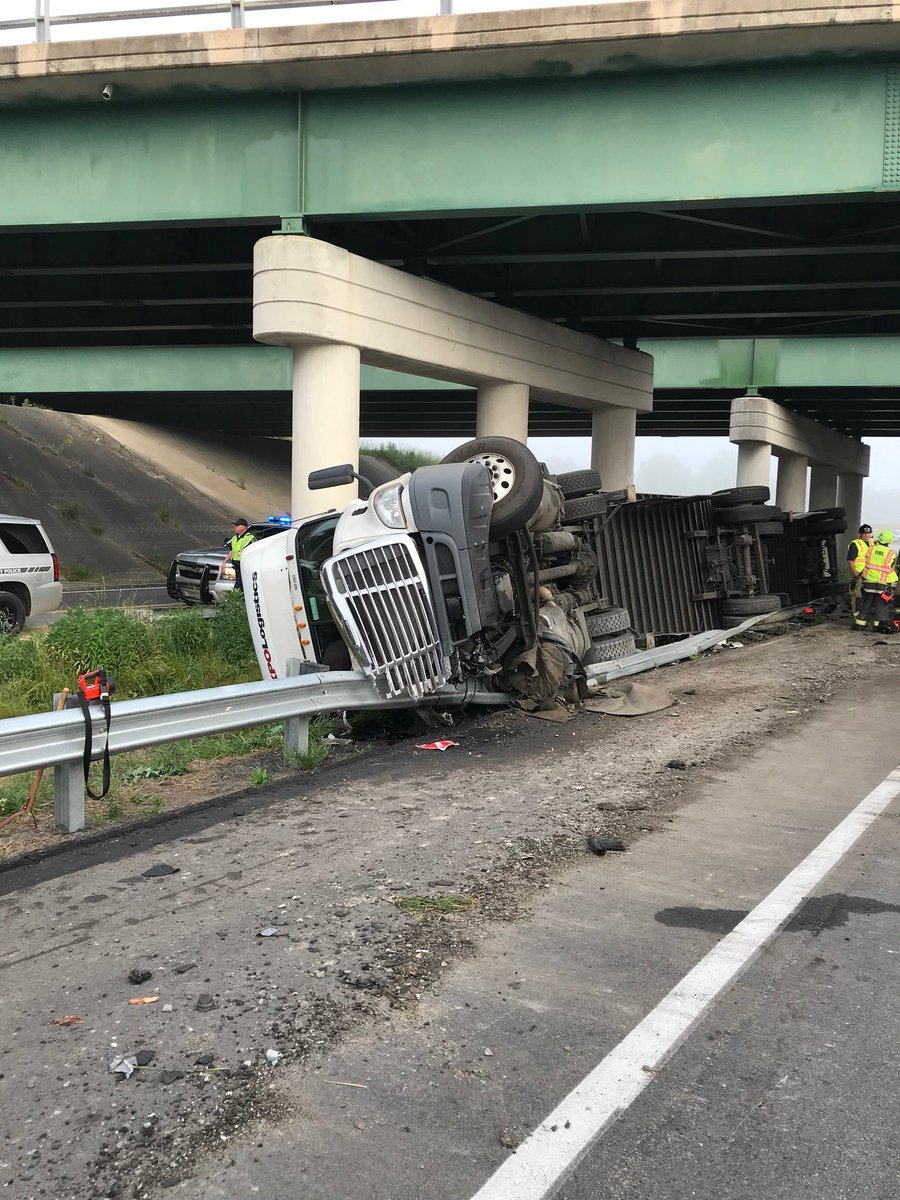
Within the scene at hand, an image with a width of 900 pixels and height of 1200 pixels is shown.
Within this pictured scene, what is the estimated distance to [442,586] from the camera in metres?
7.48

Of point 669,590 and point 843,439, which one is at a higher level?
point 843,439

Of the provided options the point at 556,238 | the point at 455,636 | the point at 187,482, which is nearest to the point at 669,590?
the point at 556,238

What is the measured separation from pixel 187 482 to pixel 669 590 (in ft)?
112

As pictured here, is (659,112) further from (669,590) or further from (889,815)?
(889,815)

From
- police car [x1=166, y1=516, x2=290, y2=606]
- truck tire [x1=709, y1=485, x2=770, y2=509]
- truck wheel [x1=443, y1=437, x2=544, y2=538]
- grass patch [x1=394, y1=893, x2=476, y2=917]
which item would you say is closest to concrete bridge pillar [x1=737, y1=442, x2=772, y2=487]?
truck tire [x1=709, y1=485, x2=770, y2=509]

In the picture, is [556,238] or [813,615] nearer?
[556,238]

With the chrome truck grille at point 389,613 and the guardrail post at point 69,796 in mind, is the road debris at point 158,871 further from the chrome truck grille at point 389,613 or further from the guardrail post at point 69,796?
the chrome truck grille at point 389,613

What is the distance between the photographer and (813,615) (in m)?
17.9

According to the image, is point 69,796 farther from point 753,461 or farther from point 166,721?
point 753,461

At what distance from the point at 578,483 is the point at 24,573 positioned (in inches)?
307

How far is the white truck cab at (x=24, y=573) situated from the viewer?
1380cm

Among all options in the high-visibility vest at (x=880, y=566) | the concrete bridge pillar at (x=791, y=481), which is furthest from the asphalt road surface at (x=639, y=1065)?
the concrete bridge pillar at (x=791, y=481)

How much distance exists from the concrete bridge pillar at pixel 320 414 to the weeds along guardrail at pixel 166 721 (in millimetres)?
6233

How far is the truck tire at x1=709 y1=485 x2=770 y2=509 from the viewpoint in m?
15.7
